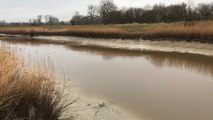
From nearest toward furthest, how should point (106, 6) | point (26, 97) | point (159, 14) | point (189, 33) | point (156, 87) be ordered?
point (26, 97) → point (156, 87) → point (189, 33) → point (159, 14) → point (106, 6)

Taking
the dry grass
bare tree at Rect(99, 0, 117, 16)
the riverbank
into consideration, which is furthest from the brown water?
bare tree at Rect(99, 0, 117, 16)

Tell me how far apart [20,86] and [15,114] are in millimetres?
470

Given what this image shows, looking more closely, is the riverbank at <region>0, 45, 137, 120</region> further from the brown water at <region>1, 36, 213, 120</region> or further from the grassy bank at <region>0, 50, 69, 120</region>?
the brown water at <region>1, 36, 213, 120</region>

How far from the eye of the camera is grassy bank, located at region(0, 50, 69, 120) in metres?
3.77

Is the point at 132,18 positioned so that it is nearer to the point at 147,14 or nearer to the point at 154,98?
the point at 147,14

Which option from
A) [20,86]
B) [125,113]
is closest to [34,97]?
[20,86]

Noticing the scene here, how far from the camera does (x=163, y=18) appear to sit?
43.0 meters

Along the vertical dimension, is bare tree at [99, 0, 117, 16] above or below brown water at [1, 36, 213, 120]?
above

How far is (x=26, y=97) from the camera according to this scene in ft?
13.8

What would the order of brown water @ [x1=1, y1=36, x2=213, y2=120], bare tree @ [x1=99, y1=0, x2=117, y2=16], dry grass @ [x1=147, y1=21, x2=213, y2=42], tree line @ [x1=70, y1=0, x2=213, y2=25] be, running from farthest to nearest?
bare tree @ [x1=99, y1=0, x2=117, y2=16], tree line @ [x1=70, y1=0, x2=213, y2=25], dry grass @ [x1=147, y1=21, x2=213, y2=42], brown water @ [x1=1, y1=36, x2=213, y2=120]

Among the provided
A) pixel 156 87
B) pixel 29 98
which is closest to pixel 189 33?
pixel 156 87

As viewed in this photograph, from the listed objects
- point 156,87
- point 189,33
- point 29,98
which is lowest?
point 156,87

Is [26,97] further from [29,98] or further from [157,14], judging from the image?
[157,14]

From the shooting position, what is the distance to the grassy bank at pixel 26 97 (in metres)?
3.77
